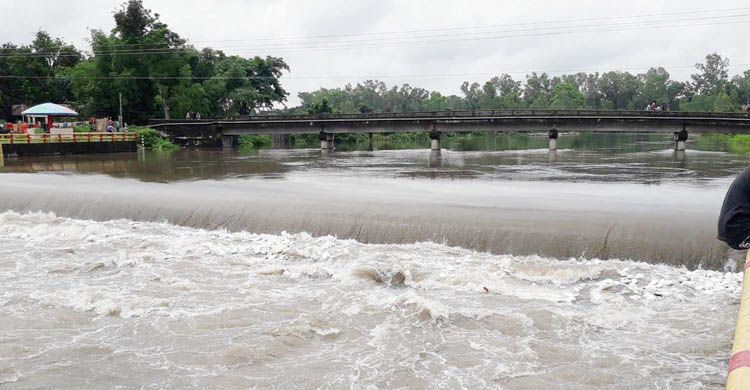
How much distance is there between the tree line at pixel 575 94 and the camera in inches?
5527

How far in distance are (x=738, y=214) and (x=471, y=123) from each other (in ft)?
151

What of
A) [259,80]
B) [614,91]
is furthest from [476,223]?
[614,91]

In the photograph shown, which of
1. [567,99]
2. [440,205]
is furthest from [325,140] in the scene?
[567,99]

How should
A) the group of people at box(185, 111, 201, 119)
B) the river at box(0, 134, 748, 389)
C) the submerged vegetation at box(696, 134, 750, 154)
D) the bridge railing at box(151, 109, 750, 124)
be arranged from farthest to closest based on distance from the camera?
the group of people at box(185, 111, 201, 119) < the submerged vegetation at box(696, 134, 750, 154) < the bridge railing at box(151, 109, 750, 124) < the river at box(0, 134, 748, 389)

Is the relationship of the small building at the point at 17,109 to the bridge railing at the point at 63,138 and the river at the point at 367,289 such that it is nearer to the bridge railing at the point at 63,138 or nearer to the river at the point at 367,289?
the bridge railing at the point at 63,138

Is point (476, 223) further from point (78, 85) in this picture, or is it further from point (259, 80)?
point (259, 80)

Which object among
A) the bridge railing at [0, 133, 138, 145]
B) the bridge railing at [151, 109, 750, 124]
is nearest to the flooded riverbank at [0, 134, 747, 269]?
the bridge railing at [0, 133, 138, 145]

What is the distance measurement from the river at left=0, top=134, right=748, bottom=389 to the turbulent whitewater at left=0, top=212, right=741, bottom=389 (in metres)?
0.04

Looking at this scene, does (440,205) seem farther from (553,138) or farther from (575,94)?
(575,94)

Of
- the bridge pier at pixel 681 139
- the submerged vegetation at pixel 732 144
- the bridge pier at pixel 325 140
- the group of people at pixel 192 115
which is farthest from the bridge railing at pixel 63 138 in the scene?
the submerged vegetation at pixel 732 144

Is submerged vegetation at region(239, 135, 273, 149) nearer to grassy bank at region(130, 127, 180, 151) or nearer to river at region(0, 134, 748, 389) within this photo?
grassy bank at region(130, 127, 180, 151)

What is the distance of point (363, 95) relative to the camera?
172875mm

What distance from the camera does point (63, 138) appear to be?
126 feet

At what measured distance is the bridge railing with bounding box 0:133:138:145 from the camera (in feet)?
115
